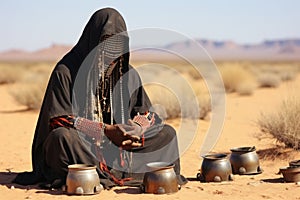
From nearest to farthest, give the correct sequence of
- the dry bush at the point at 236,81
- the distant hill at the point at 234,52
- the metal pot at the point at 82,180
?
1. the metal pot at the point at 82,180
2. the dry bush at the point at 236,81
3. the distant hill at the point at 234,52

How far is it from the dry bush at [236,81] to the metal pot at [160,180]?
16.4m

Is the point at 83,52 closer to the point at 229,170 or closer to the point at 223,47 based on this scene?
the point at 229,170

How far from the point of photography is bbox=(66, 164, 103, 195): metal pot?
18.4 feet

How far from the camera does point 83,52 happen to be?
6.19 m

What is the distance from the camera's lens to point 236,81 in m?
24.2

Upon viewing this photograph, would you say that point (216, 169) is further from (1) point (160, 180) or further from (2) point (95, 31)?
(2) point (95, 31)

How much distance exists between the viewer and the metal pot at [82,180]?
5613 millimetres

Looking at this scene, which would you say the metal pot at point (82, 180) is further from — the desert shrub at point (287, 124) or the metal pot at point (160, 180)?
the desert shrub at point (287, 124)

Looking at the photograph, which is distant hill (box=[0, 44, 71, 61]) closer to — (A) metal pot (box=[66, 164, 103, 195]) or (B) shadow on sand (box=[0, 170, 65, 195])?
(B) shadow on sand (box=[0, 170, 65, 195])

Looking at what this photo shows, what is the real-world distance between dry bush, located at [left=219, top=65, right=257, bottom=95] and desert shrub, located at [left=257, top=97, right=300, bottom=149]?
43.4 feet

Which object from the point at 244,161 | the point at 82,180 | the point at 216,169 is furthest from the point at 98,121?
the point at 244,161

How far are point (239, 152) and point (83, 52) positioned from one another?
2.27 m

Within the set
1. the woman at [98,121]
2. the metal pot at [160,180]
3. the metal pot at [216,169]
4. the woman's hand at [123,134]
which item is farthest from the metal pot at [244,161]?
the woman's hand at [123,134]

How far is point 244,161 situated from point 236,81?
17639 mm
